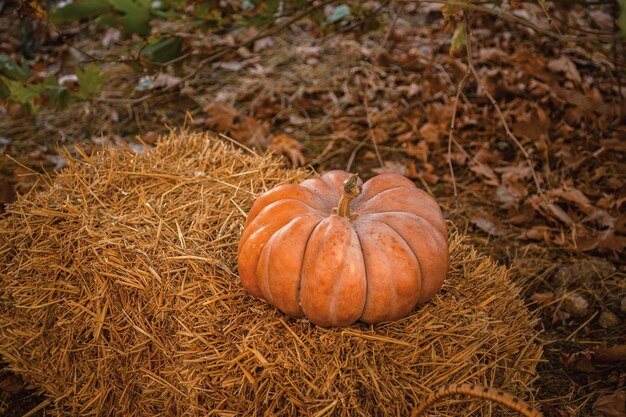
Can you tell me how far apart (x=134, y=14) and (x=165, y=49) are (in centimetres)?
39

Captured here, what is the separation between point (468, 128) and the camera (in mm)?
4523

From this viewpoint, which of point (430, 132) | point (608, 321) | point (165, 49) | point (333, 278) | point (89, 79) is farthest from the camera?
point (430, 132)

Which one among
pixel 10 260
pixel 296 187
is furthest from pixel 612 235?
pixel 10 260

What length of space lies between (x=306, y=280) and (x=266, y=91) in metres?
3.59

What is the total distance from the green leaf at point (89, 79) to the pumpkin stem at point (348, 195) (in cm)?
248

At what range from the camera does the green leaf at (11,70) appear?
11.3 ft

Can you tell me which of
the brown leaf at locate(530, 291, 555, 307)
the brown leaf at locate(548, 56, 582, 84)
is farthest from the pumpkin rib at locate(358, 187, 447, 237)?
the brown leaf at locate(548, 56, 582, 84)

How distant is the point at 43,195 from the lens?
271cm

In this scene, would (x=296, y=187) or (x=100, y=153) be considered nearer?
(x=296, y=187)

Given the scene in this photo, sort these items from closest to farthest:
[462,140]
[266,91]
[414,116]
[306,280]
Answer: [306,280] → [462,140] → [414,116] → [266,91]

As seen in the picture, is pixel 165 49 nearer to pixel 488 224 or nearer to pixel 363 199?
pixel 363 199

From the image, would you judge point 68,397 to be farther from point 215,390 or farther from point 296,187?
point 296,187

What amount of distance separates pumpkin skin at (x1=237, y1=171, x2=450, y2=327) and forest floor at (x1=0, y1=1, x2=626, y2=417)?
86 cm

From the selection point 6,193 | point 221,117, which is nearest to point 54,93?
point 6,193
